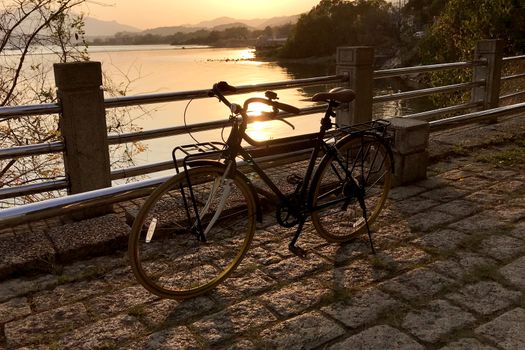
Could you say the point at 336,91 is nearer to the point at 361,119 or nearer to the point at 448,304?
the point at 448,304

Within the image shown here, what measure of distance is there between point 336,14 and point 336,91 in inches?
4236

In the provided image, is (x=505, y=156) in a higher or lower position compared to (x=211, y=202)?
lower

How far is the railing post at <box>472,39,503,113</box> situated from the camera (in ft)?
28.5

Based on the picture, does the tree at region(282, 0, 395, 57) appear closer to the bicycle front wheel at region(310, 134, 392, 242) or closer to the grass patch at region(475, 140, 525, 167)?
the grass patch at region(475, 140, 525, 167)

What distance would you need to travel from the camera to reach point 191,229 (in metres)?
3.54

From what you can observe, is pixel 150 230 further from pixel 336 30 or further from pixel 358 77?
pixel 336 30

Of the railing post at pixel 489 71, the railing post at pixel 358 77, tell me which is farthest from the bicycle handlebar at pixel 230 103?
the railing post at pixel 489 71

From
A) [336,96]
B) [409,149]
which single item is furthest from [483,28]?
[336,96]

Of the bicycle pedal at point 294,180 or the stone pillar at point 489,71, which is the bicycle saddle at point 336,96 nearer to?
the bicycle pedal at point 294,180

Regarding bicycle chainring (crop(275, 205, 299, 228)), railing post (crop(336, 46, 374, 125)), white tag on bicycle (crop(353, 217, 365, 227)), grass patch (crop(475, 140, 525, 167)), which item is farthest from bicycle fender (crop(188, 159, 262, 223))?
grass patch (crop(475, 140, 525, 167))

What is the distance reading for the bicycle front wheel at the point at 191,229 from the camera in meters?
3.28

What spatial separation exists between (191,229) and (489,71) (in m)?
7.11

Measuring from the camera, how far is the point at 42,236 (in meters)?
4.20

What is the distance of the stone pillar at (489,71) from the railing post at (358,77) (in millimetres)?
3108
